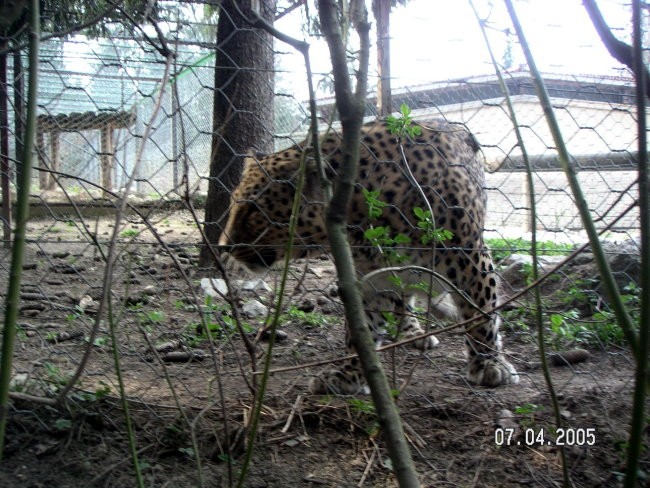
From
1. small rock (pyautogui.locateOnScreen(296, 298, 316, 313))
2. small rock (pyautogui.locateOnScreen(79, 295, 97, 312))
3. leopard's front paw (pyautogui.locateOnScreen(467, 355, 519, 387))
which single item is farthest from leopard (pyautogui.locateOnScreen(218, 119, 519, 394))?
small rock (pyautogui.locateOnScreen(79, 295, 97, 312))

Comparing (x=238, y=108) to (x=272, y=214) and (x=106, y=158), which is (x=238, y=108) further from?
(x=272, y=214)

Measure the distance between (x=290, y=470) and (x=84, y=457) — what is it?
0.66 metres

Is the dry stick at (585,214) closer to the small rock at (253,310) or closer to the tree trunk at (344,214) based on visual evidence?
the tree trunk at (344,214)

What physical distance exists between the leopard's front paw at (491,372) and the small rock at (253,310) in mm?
1365

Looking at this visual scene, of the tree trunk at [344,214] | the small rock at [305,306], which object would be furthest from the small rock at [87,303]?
the tree trunk at [344,214]

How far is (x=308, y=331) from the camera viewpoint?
3.87 m

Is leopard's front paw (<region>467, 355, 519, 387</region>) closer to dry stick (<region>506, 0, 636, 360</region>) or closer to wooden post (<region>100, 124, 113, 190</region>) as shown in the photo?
dry stick (<region>506, 0, 636, 360</region>)

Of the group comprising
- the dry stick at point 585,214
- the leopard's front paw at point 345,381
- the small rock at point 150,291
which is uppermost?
the dry stick at point 585,214

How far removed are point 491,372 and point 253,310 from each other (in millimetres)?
1540

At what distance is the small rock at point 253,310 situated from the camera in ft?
13.1

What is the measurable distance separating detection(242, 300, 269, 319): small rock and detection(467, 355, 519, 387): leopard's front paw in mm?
1365

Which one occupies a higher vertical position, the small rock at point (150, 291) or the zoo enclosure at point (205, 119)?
the zoo enclosure at point (205, 119)

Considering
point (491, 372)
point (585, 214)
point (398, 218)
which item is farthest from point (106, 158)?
point (585, 214)

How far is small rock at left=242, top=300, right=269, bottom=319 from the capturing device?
13.1 ft
